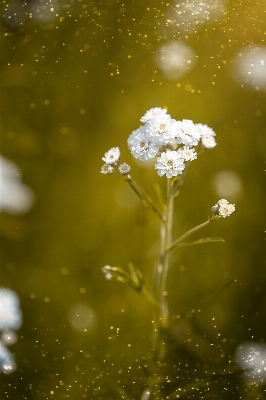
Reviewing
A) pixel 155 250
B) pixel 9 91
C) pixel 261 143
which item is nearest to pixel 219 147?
pixel 261 143

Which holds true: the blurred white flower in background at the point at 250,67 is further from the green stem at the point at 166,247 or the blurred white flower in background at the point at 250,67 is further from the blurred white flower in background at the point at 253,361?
the blurred white flower in background at the point at 253,361

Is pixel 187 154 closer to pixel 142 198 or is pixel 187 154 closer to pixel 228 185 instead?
pixel 142 198

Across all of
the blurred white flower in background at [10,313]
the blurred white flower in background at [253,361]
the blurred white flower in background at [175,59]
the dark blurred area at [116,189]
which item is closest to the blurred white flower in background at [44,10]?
the dark blurred area at [116,189]

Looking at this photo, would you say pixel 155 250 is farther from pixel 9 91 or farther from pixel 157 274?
pixel 9 91

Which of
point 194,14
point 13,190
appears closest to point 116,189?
point 13,190

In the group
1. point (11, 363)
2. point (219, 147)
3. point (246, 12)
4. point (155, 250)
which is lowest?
point (11, 363)

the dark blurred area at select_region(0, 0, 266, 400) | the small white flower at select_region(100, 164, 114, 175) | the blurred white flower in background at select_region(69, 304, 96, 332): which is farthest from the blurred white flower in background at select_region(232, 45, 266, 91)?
the blurred white flower in background at select_region(69, 304, 96, 332)
